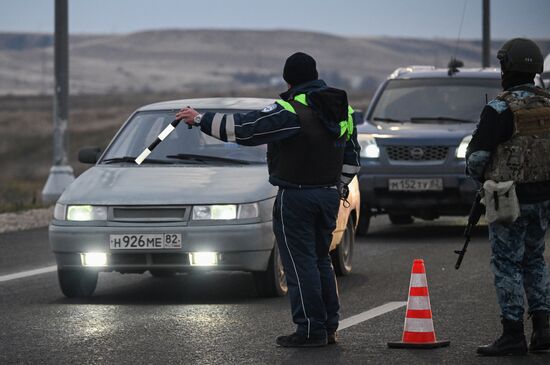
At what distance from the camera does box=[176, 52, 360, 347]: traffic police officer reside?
9039 mm

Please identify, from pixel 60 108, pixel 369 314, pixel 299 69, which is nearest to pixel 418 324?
pixel 299 69

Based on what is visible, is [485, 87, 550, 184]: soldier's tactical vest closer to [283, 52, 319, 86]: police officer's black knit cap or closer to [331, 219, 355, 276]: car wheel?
[283, 52, 319, 86]: police officer's black knit cap

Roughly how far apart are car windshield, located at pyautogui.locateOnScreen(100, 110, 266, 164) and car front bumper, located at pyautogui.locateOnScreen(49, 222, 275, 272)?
109cm

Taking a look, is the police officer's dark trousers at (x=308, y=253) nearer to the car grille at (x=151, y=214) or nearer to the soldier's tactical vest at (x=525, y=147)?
the soldier's tactical vest at (x=525, y=147)

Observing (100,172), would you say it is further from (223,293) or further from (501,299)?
(501,299)

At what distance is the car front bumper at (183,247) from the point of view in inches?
443

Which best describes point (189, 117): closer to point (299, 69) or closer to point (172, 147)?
point (299, 69)

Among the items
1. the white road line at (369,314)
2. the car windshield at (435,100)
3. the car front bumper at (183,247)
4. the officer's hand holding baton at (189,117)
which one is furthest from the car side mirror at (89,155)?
the car windshield at (435,100)

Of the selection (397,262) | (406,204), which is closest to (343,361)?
(397,262)

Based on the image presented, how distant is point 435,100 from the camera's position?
18422 millimetres

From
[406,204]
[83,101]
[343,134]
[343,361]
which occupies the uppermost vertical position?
[343,134]

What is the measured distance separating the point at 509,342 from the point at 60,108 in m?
15.4

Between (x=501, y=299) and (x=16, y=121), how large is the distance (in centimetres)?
9969

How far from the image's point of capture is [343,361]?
28.0 ft
